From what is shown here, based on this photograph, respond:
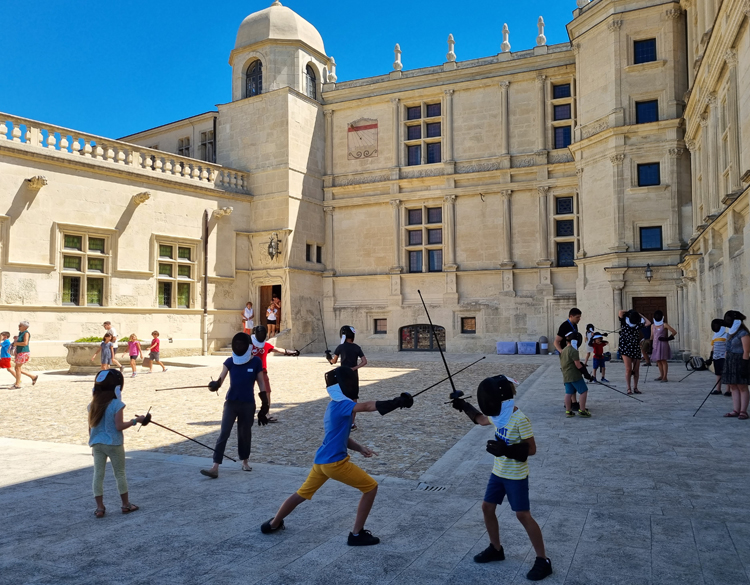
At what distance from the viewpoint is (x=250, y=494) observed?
576 cm

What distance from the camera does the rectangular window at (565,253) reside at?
24.8 meters

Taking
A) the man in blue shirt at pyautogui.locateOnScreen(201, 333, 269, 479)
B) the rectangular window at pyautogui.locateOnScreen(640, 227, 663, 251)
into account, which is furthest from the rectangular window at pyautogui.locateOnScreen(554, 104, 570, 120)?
the man in blue shirt at pyautogui.locateOnScreen(201, 333, 269, 479)

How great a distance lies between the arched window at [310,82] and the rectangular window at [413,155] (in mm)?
5233

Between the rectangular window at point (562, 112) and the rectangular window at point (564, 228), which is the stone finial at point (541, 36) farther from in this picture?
the rectangular window at point (564, 228)

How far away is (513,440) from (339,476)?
1.31 m

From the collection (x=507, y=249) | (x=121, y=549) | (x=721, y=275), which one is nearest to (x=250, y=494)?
(x=121, y=549)

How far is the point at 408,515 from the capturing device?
5.08 meters

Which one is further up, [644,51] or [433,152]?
[644,51]

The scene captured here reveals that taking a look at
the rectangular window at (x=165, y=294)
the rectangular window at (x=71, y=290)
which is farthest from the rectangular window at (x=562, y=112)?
the rectangular window at (x=71, y=290)

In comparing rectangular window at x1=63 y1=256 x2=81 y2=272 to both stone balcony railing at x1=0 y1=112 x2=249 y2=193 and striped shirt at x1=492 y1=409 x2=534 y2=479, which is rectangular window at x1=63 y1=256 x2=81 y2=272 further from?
striped shirt at x1=492 y1=409 x2=534 y2=479

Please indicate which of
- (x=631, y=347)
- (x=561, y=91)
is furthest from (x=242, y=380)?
(x=561, y=91)

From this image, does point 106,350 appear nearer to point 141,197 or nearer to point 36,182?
point 36,182

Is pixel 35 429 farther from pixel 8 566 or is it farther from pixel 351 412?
pixel 351 412

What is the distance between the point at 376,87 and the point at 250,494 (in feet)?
80.7
